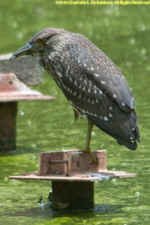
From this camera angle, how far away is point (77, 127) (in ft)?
26.9

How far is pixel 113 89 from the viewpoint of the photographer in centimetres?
520

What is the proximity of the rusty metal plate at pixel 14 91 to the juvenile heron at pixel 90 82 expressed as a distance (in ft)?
5.22

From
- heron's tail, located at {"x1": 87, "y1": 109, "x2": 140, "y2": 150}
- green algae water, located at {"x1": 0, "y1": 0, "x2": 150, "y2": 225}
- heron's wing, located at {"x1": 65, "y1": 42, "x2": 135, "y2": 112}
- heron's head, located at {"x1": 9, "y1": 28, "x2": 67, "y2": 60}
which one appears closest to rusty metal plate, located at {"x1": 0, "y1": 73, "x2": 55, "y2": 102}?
green algae water, located at {"x1": 0, "y1": 0, "x2": 150, "y2": 225}

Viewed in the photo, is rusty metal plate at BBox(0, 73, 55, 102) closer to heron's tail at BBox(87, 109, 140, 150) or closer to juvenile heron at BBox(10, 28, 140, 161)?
juvenile heron at BBox(10, 28, 140, 161)

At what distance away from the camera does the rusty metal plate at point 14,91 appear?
7145mm

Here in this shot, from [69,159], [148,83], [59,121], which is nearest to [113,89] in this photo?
[69,159]

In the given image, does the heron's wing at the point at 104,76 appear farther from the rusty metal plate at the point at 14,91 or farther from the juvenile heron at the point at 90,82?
the rusty metal plate at the point at 14,91

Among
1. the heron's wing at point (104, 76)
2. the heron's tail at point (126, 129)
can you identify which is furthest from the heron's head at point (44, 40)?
the heron's tail at point (126, 129)

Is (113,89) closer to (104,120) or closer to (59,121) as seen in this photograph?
(104,120)

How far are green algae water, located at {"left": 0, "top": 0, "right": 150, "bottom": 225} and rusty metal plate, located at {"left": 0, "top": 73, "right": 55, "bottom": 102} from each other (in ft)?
1.83

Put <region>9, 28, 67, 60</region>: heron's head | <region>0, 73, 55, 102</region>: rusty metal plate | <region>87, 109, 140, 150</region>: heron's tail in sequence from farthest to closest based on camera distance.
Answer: <region>0, 73, 55, 102</region>: rusty metal plate → <region>9, 28, 67, 60</region>: heron's head → <region>87, 109, 140, 150</region>: heron's tail

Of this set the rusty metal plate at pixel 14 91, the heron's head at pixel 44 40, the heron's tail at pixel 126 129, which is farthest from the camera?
the rusty metal plate at pixel 14 91

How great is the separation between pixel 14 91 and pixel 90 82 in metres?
2.07

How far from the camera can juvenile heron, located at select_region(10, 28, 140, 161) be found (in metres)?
5.19
